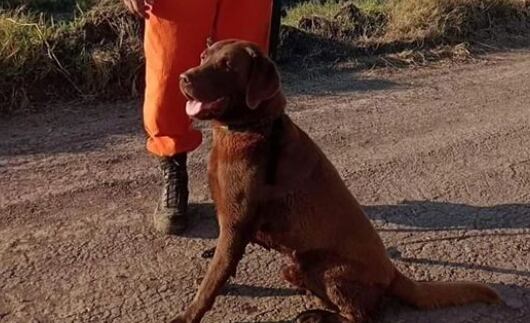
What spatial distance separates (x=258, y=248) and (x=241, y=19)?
1.05 metres

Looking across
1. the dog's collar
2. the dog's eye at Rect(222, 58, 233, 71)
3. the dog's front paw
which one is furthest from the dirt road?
the dog's eye at Rect(222, 58, 233, 71)

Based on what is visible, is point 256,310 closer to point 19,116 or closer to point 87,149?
point 87,149

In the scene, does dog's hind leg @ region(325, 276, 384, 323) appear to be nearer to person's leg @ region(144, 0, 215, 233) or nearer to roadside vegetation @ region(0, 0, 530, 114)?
person's leg @ region(144, 0, 215, 233)

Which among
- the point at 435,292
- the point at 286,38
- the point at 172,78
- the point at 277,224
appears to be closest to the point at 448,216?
the point at 435,292

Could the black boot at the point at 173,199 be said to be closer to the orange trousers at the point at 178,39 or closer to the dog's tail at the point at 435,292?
the orange trousers at the point at 178,39

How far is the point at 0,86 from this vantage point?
5043 mm

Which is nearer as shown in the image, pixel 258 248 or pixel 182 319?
pixel 182 319

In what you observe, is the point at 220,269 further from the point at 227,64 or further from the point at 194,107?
the point at 227,64

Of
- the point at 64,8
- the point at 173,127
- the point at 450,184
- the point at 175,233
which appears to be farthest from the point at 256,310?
the point at 64,8

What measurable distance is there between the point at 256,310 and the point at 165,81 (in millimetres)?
1097

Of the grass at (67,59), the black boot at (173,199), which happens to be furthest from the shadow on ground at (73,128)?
the black boot at (173,199)

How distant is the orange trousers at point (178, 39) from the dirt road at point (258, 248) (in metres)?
0.51

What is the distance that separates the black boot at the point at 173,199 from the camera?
149 inches

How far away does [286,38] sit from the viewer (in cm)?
618
